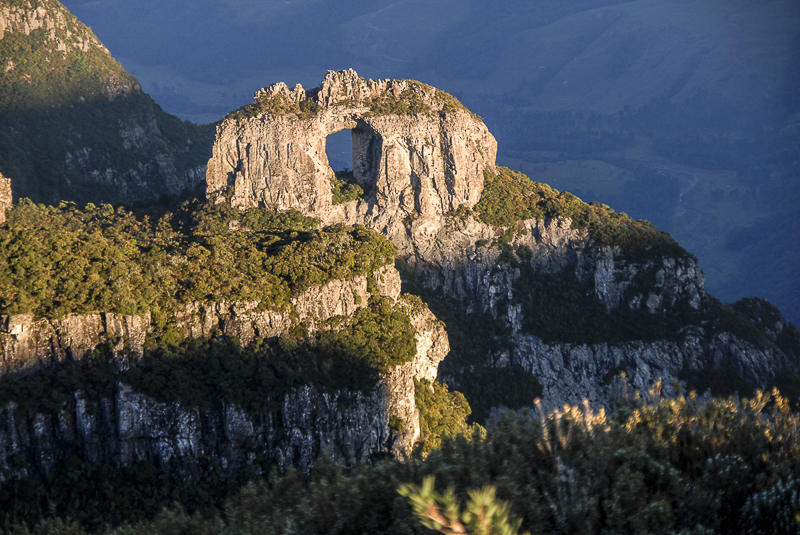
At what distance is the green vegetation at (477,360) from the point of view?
75.4m

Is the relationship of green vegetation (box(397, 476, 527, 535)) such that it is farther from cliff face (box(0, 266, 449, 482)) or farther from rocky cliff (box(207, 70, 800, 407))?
rocky cliff (box(207, 70, 800, 407))

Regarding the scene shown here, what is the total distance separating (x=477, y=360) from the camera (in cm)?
7919

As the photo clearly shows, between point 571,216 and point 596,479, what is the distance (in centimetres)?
6836

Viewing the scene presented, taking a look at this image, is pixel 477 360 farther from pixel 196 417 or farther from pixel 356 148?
pixel 196 417

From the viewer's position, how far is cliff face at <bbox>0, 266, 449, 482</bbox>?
38.4m

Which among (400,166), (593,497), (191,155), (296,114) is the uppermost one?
(191,155)

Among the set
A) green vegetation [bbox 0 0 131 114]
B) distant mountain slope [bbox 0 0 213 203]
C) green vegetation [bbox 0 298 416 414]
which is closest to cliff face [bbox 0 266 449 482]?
green vegetation [bbox 0 298 416 414]

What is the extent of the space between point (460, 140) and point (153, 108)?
74778mm

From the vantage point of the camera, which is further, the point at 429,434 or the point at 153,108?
the point at 153,108

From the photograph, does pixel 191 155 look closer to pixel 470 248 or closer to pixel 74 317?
pixel 470 248

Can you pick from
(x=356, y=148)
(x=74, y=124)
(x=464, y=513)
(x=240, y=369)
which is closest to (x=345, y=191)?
(x=356, y=148)

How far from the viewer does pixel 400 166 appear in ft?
254

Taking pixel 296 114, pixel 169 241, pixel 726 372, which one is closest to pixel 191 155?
pixel 296 114

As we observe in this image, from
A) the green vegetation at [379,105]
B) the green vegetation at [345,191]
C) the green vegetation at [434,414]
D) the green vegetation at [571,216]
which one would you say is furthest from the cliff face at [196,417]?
the green vegetation at [571,216]
